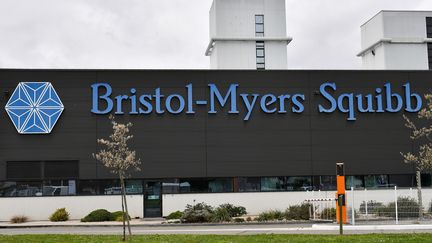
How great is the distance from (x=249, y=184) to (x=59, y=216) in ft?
36.0

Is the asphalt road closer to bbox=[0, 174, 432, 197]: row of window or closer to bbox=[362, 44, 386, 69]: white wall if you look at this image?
bbox=[0, 174, 432, 197]: row of window

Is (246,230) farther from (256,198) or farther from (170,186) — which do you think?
(170,186)

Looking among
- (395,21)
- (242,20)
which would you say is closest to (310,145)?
(242,20)

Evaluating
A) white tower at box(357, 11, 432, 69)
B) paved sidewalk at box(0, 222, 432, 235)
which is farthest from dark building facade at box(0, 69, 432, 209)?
white tower at box(357, 11, 432, 69)

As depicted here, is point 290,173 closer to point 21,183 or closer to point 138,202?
point 138,202

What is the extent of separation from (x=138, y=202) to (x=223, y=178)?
5134 mm

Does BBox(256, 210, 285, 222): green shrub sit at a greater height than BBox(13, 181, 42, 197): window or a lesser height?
lesser

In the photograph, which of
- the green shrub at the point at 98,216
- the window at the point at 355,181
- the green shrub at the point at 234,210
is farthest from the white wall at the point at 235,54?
the green shrub at the point at 98,216

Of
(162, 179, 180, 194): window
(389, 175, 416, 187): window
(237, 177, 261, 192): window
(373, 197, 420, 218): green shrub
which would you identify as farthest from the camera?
(389, 175, 416, 187): window

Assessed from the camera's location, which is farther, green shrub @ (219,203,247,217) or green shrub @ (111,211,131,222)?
green shrub @ (219,203,247,217)

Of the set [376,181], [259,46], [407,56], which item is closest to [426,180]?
[376,181]

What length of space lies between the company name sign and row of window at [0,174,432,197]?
3847 mm

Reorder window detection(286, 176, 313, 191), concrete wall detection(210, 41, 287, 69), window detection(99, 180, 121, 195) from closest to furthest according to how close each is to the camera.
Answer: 1. window detection(99, 180, 121, 195)
2. window detection(286, 176, 313, 191)
3. concrete wall detection(210, 41, 287, 69)

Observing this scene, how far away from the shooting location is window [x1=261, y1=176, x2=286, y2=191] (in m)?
39.1
